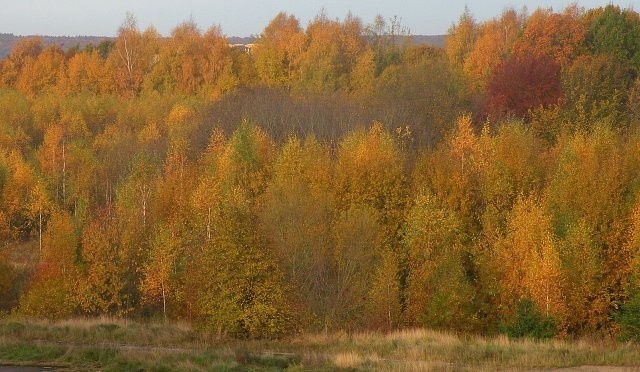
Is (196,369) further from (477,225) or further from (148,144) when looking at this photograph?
(148,144)

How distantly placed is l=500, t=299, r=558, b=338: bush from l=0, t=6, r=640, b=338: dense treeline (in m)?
0.15

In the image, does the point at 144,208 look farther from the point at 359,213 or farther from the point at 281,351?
the point at 281,351

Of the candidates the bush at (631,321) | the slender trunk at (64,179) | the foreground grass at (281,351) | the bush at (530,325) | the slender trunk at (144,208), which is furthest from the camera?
the slender trunk at (64,179)

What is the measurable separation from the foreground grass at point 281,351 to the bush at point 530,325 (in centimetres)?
238

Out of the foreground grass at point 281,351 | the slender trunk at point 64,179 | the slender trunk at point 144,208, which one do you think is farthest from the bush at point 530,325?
the slender trunk at point 64,179

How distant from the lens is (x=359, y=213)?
43.5 meters

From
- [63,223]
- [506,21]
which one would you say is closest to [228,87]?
[506,21]

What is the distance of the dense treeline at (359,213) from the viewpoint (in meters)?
40.2

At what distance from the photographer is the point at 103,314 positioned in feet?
144

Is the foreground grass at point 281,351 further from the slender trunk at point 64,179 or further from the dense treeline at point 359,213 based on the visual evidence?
the slender trunk at point 64,179

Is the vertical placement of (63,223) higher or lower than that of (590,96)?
lower

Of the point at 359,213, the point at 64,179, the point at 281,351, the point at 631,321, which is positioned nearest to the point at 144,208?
the point at 359,213

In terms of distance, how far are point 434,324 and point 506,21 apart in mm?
62518

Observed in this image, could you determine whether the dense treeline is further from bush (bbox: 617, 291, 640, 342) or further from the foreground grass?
the foreground grass
